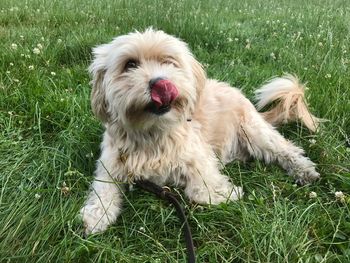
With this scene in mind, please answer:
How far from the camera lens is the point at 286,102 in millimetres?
4672

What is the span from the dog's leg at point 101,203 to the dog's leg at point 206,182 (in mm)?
535

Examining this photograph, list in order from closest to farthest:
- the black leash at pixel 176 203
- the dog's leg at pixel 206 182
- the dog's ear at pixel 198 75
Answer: the black leash at pixel 176 203
the dog's leg at pixel 206 182
the dog's ear at pixel 198 75

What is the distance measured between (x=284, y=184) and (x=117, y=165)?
126 cm

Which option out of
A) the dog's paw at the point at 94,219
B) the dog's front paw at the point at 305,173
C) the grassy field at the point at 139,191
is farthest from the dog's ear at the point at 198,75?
the dog's paw at the point at 94,219

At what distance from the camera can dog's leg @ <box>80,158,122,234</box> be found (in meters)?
3.43

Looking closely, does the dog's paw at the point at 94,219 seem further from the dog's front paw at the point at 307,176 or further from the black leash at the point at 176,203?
the dog's front paw at the point at 307,176

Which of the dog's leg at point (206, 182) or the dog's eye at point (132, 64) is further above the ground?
the dog's eye at point (132, 64)

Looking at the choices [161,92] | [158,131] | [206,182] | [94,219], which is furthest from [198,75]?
[94,219]

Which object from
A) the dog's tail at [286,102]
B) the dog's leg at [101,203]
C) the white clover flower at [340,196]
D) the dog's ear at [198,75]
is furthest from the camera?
the dog's tail at [286,102]

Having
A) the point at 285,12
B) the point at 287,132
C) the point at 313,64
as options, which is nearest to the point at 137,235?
the point at 287,132

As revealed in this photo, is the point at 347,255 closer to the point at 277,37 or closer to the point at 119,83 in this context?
the point at 119,83

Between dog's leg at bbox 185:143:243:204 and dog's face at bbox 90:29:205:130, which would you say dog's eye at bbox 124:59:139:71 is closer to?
dog's face at bbox 90:29:205:130

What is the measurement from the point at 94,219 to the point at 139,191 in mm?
486

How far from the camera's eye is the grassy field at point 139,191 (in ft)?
10.4
